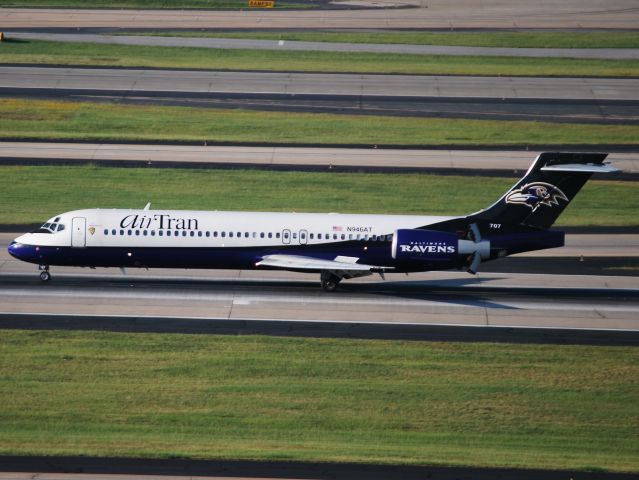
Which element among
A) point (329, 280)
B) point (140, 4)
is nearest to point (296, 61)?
point (140, 4)

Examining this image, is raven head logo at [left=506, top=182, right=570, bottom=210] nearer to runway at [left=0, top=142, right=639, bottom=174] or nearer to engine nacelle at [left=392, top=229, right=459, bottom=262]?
engine nacelle at [left=392, top=229, right=459, bottom=262]

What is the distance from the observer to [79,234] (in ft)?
172

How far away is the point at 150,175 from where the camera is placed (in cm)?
7025

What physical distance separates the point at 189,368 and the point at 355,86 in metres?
50.8

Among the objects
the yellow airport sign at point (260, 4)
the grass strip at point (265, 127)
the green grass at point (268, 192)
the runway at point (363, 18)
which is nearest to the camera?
the green grass at point (268, 192)

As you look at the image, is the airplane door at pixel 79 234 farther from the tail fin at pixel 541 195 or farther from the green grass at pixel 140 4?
the green grass at pixel 140 4

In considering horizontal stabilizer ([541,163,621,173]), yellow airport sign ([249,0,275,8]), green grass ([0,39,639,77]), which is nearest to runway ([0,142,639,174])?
green grass ([0,39,639,77])

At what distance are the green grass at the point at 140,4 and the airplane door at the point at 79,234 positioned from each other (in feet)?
223

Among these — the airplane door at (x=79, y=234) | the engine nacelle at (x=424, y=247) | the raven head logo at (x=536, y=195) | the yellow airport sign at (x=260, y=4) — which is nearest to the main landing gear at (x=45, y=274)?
the airplane door at (x=79, y=234)

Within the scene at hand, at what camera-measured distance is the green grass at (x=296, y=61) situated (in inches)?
3735

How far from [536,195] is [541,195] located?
23 centimetres

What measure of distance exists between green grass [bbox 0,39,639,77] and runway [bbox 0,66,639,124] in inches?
71.5

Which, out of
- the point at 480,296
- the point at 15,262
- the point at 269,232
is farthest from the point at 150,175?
the point at 480,296

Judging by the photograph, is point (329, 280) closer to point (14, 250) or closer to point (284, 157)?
point (14, 250)
